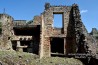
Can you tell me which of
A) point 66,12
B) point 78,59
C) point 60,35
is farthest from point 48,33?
point 78,59

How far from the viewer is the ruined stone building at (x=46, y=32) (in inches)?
969

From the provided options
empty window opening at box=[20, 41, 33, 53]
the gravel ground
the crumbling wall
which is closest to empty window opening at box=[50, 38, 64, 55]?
empty window opening at box=[20, 41, 33, 53]

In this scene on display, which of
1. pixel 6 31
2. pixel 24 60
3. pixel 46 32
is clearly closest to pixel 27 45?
pixel 46 32

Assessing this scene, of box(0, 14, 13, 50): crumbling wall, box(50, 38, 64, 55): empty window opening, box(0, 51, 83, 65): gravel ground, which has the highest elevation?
box(0, 14, 13, 50): crumbling wall

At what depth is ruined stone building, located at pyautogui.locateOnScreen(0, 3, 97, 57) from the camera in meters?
24.6

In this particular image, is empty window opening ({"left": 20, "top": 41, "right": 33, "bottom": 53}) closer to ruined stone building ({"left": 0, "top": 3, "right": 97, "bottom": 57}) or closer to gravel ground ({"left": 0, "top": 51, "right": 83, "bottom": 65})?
ruined stone building ({"left": 0, "top": 3, "right": 97, "bottom": 57})

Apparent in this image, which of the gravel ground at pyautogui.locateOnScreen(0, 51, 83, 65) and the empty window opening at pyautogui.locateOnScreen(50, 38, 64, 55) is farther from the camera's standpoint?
the empty window opening at pyautogui.locateOnScreen(50, 38, 64, 55)

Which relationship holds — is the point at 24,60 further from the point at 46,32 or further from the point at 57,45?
the point at 57,45

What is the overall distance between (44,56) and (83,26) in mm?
5304

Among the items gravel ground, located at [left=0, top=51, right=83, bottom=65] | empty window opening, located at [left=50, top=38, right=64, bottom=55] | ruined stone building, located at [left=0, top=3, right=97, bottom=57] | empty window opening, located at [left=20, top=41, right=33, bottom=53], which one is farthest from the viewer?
empty window opening, located at [left=50, top=38, right=64, bottom=55]

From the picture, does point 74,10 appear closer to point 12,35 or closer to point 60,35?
point 60,35

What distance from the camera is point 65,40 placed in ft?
83.2

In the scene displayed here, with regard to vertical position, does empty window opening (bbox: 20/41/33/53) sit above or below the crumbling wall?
below

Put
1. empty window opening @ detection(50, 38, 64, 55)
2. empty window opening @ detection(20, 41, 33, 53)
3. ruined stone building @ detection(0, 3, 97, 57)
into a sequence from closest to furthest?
ruined stone building @ detection(0, 3, 97, 57) < empty window opening @ detection(20, 41, 33, 53) < empty window opening @ detection(50, 38, 64, 55)
